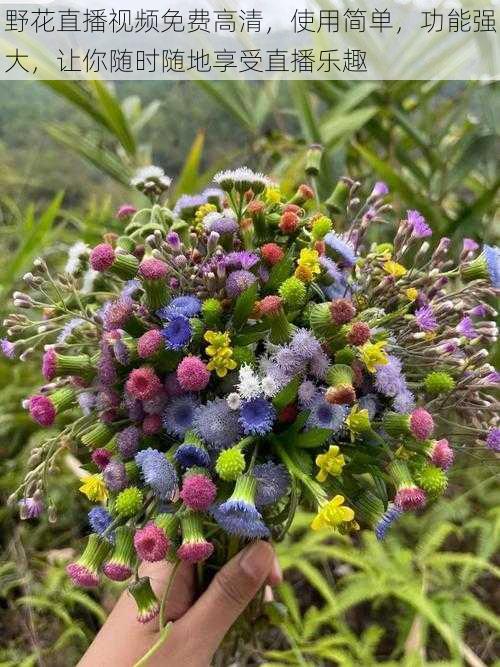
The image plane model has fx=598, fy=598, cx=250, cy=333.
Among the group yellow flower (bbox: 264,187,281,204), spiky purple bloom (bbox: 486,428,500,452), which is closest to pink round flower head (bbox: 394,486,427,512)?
spiky purple bloom (bbox: 486,428,500,452)

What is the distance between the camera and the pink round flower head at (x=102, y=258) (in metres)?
0.61

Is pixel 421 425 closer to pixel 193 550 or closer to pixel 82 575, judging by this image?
pixel 193 550

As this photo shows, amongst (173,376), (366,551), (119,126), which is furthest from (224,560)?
(119,126)

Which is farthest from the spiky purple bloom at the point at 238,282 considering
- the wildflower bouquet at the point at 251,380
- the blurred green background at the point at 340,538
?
the blurred green background at the point at 340,538

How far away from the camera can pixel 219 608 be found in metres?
0.75

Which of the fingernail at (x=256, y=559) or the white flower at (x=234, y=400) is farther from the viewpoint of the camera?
the fingernail at (x=256, y=559)

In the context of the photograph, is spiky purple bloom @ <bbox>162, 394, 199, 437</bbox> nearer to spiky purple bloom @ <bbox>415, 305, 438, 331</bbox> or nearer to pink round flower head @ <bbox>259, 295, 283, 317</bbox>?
pink round flower head @ <bbox>259, 295, 283, 317</bbox>

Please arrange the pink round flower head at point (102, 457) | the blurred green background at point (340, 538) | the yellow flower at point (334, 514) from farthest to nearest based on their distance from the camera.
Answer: the blurred green background at point (340, 538) < the pink round flower head at point (102, 457) < the yellow flower at point (334, 514)

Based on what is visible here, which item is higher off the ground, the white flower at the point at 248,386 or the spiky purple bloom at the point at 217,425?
the white flower at the point at 248,386

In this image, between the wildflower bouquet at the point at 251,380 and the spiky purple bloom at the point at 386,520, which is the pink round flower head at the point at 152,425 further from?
the spiky purple bloom at the point at 386,520

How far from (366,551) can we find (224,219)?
3.14 ft

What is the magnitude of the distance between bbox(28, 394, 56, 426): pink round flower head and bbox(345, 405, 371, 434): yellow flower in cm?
31

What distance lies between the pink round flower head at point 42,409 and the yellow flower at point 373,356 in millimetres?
331

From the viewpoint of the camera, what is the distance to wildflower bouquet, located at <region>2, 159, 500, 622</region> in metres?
0.58
